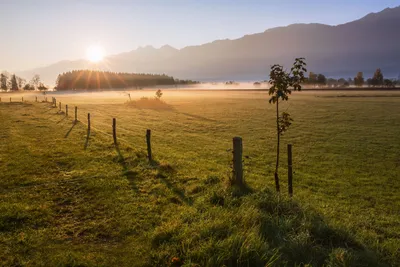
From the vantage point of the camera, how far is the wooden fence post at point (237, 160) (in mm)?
9649

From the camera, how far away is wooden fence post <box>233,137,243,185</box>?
9649 millimetres

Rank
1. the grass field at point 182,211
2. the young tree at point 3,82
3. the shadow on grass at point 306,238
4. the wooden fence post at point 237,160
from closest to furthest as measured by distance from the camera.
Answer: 1. the shadow on grass at point 306,238
2. the grass field at point 182,211
3. the wooden fence post at point 237,160
4. the young tree at point 3,82

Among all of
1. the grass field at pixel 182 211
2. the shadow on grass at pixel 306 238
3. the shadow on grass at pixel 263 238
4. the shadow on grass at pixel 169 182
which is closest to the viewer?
the shadow on grass at pixel 263 238

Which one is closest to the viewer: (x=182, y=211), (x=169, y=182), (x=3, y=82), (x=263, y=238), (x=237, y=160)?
(x=263, y=238)

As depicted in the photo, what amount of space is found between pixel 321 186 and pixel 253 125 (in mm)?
23923

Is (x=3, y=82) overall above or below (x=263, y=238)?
above

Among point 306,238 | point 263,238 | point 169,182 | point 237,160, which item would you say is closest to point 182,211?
point 237,160

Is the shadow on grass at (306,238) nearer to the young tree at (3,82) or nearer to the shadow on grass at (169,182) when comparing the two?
the shadow on grass at (169,182)

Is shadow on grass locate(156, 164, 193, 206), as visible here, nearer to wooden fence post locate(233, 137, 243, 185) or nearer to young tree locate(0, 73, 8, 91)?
wooden fence post locate(233, 137, 243, 185)

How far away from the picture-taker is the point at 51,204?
945cm

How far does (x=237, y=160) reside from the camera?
980 centimetres

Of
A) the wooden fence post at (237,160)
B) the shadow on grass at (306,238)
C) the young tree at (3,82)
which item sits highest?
the young tree at (3,82)

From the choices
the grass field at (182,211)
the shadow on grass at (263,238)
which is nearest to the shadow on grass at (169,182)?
the grass field at (182,211)

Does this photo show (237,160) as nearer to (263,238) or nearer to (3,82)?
(263,238)
